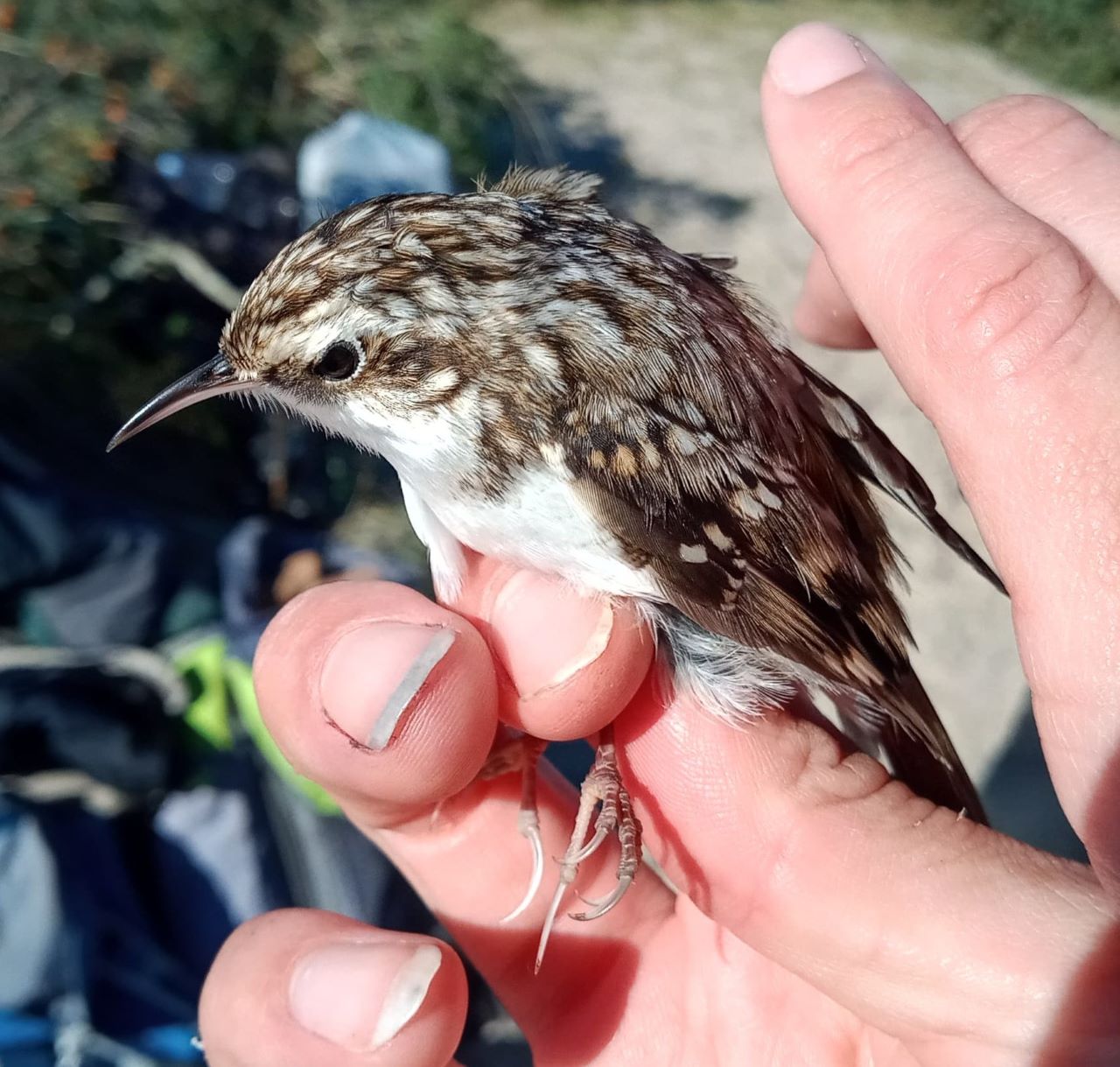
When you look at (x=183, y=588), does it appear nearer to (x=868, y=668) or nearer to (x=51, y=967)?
(x=51, y=967)

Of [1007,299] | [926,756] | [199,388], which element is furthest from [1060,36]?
Result: [199,388]

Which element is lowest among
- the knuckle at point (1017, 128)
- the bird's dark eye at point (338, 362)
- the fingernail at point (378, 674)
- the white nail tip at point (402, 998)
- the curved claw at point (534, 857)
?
the curved claw at point (534, 857)

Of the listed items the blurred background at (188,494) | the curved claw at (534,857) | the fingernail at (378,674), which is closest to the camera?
the fingernail at (378,674)

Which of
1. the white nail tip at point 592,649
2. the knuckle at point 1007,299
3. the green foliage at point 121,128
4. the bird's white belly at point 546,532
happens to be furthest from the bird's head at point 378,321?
the green foliage at point 121,128

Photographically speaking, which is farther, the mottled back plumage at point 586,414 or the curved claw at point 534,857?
the curved claw at point 534,857

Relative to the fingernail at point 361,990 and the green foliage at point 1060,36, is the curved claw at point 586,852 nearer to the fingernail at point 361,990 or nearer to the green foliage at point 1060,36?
the fingernail at point 361,990

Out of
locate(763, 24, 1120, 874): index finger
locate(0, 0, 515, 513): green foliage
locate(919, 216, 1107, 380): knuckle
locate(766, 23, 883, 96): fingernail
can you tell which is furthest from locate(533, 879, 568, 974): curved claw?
locate(0, 0, 515, 513): green foliage

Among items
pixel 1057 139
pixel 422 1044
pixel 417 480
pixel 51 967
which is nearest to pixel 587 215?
pixel 417 480
